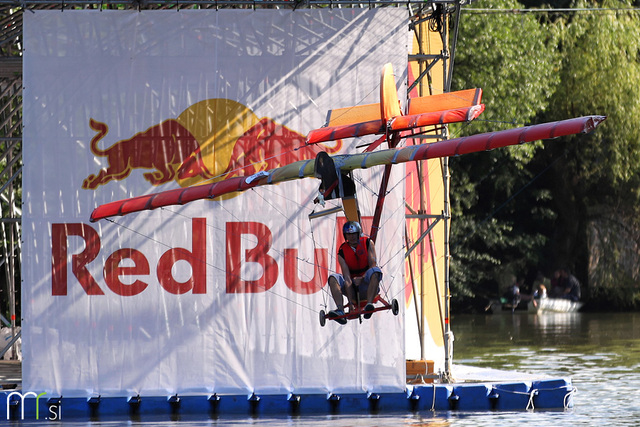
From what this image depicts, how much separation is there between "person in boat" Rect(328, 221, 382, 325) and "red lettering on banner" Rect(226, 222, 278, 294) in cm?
252

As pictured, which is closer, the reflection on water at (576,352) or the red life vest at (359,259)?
the red life vest at (359,259)

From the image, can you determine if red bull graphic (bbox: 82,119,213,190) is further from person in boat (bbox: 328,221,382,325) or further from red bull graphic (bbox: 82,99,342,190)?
person in boat (bbox: 328,221,382,325)

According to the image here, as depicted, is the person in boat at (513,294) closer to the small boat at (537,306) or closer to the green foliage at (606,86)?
the small boat at (537,306)

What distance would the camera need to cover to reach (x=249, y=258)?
19.9 m

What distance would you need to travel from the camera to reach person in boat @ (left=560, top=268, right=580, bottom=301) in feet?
147

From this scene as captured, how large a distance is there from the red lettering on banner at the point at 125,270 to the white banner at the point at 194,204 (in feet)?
0.08

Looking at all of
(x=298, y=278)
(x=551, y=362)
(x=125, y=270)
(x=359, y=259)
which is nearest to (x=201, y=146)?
(x=125, y=270)

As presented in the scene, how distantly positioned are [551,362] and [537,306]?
16.8 metres

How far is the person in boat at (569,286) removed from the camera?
1764 inches

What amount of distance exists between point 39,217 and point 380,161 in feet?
20.0

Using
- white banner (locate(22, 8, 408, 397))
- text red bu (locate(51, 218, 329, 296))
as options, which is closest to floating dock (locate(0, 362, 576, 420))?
white banner (locate(22, 8, 408, 397))

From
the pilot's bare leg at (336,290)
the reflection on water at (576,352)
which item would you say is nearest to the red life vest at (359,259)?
the pilot's bare leg at (336,290)

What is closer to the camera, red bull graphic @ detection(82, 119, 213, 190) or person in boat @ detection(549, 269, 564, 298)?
red bull graphic @ detection(82, 119, 213, 190)

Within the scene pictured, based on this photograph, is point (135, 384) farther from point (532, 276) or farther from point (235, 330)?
point (532, 276)
